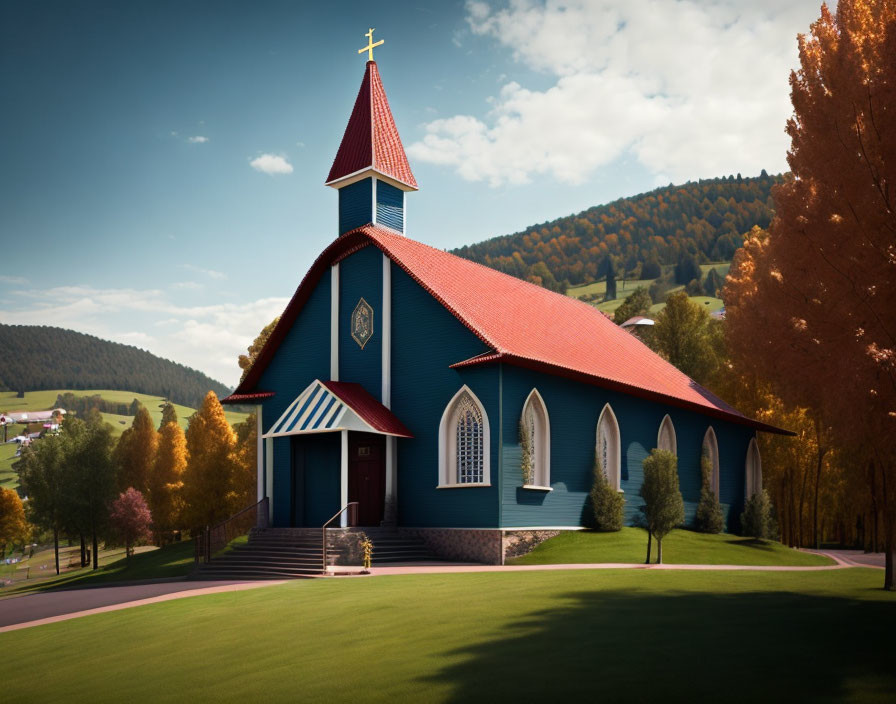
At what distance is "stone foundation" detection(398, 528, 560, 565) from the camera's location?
74.8ft

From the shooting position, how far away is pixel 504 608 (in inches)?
492

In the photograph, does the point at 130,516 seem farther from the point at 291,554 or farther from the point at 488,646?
the point at 488,646

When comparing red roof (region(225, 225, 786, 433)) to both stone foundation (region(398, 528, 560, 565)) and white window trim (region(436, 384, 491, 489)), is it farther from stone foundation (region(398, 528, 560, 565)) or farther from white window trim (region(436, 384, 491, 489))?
stone foundation (region(398, 528, 560, 565))

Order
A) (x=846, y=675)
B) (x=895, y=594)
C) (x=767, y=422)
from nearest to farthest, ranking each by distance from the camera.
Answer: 1. (x=846, y=675)
2. (x=895, y=594)
3. (x=767, y=422)

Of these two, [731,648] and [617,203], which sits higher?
[617,203]

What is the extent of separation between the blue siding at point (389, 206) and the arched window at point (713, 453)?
14.7 meters

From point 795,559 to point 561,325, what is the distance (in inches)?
418

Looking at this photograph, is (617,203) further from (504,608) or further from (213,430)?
(504,608)

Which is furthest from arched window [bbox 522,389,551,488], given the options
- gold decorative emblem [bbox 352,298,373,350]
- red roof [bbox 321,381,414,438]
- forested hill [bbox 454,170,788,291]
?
forested hill [bbox 454,170,788,291]

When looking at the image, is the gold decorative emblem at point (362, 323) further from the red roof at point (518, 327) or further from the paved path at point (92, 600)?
the paved path at point (92, 600)

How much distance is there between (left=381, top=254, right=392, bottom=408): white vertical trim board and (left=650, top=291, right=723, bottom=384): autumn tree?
26604 mm

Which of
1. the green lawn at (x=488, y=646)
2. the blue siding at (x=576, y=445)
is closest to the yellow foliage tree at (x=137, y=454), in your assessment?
A: the blue siding at (x=576, y=445)

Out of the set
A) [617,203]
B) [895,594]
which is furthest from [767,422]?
[617,203]

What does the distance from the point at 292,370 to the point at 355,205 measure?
20.0ft
